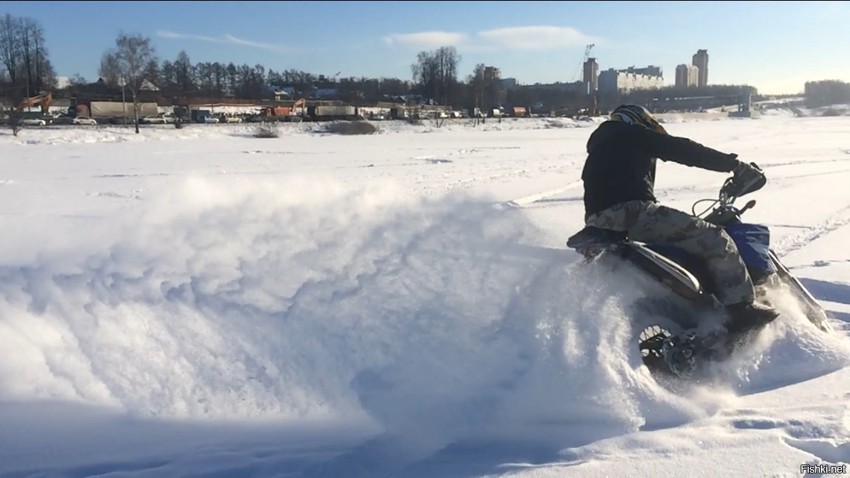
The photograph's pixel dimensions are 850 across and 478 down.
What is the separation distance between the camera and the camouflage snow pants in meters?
4.03

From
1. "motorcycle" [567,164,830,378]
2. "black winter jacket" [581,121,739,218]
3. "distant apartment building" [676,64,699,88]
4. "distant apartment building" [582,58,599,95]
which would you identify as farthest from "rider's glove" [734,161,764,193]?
"distant apartment building" [676,64,699,88]

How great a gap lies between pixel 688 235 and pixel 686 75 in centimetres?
13077

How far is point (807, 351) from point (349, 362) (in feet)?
10.1

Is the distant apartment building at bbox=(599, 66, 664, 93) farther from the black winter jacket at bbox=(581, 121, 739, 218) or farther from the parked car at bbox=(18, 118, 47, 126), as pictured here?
the black winter jacket at bbox=(581, 121, 739, 218)

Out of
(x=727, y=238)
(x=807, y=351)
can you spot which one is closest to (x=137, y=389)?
(x=727, y=238)

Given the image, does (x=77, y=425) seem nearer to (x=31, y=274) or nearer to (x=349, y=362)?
Result: (x=31, y=274)

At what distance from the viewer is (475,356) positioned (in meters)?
3.90

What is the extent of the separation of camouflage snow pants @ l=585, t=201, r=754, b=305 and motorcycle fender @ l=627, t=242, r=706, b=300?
0.27ft

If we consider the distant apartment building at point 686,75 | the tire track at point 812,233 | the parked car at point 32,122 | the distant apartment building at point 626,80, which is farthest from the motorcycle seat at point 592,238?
the distant apartment building at point 686,75

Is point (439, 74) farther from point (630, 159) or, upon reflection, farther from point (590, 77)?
point (630, 159)

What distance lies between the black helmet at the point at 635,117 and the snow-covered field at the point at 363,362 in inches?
35.5

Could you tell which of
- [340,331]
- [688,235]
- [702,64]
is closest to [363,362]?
[340,331]

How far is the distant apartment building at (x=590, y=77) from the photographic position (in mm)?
80625

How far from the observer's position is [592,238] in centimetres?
411
